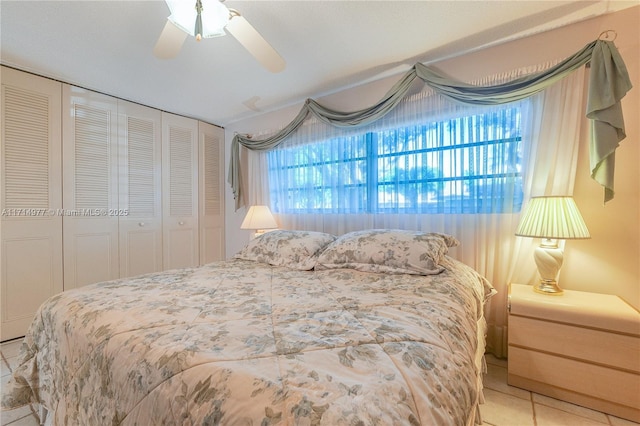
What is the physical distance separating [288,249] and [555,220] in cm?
172

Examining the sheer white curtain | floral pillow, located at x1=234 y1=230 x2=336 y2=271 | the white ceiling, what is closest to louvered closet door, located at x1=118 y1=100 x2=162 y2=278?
the white ceiling

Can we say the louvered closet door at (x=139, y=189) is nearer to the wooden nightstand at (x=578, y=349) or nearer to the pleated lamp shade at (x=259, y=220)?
the pleated lamp shade at (x=259, y=220)

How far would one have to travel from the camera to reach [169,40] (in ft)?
5.16

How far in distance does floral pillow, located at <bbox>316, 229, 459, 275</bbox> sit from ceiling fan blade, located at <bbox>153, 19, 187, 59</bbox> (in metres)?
1.61

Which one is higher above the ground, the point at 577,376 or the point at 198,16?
the point at 198,16

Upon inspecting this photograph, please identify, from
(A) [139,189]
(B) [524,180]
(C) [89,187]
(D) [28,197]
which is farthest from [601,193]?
(D) [28,197]

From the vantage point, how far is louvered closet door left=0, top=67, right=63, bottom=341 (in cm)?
229

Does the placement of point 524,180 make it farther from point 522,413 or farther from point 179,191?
point 179,191

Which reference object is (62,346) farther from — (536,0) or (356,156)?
(536,0)

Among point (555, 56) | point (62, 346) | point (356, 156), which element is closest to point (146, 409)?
point (62, 346)

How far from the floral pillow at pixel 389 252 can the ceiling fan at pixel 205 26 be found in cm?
132

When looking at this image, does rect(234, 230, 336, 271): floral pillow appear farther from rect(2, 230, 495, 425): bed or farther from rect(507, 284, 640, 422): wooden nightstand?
rect(507, 284, 640, 422): wooden nightstand

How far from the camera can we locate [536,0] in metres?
1.61

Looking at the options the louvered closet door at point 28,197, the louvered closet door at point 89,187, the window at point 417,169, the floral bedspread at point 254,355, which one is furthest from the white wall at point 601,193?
the louvered closet door at point 28,197
